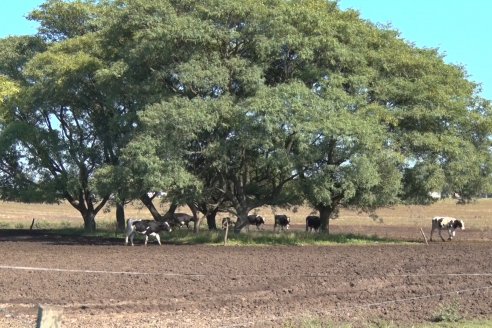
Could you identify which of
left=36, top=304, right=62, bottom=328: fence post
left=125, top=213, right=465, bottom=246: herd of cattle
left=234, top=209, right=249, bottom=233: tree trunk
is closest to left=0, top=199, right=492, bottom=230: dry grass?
left=125, top=213, right=465, bottom=246: herd of cattle

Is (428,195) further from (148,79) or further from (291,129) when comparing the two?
(148,79)

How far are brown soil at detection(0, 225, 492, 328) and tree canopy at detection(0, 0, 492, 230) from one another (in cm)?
720

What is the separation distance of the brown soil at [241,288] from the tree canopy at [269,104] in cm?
720

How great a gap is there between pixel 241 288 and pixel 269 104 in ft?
51.4

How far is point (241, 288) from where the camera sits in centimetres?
1731

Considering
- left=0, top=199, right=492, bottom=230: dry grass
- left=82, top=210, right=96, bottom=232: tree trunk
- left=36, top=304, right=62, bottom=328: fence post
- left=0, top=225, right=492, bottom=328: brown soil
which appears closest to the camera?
left=36, top=304, right=62, bottom=328: fence post

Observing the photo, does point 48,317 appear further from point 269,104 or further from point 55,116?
point 55,116

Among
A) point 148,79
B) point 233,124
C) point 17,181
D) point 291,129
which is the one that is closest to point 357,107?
point 291,129

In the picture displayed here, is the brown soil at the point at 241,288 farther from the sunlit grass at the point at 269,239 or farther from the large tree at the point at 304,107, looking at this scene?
the sunlit grass at the point at 269,239

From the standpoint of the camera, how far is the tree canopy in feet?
108

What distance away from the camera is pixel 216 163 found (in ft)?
113

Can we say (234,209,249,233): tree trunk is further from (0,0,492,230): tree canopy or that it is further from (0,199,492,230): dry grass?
(0,199,492,230): dry grass

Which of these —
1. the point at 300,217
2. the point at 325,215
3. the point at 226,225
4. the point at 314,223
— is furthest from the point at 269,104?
the point at 300,217

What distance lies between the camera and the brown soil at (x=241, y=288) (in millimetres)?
13086
